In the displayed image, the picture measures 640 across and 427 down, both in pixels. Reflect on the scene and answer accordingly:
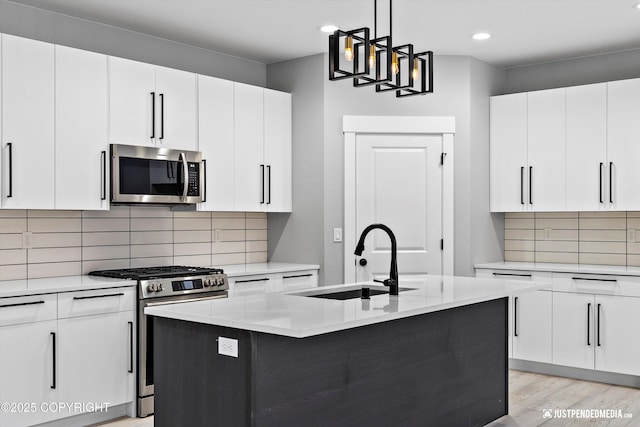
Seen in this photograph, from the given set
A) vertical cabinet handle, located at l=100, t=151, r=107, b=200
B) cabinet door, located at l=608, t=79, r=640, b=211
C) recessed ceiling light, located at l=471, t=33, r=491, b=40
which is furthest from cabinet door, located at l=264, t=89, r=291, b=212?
cabinet door, located at l=608, t=79, r=640, b=211

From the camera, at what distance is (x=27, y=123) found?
384 centimetres

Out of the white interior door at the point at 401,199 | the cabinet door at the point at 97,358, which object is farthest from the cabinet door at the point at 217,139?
the cabinet door at the point at 97,358

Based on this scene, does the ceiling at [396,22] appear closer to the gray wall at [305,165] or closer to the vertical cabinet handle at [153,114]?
the gray wall at [305,165]

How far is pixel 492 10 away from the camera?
4.35 m

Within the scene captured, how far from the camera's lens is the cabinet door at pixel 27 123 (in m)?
3.75

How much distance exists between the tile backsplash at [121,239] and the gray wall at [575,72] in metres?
2.59

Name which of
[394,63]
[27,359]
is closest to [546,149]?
[394,63]

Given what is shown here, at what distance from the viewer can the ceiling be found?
422 centimetres

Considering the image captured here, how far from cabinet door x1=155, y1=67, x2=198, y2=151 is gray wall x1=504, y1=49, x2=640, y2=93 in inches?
114

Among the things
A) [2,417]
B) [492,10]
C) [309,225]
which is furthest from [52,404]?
[492,10]

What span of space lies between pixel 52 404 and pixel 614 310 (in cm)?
389

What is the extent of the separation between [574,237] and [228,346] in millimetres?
3906

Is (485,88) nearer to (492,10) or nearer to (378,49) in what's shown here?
(492,10)

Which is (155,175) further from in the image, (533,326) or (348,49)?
(533,326)
